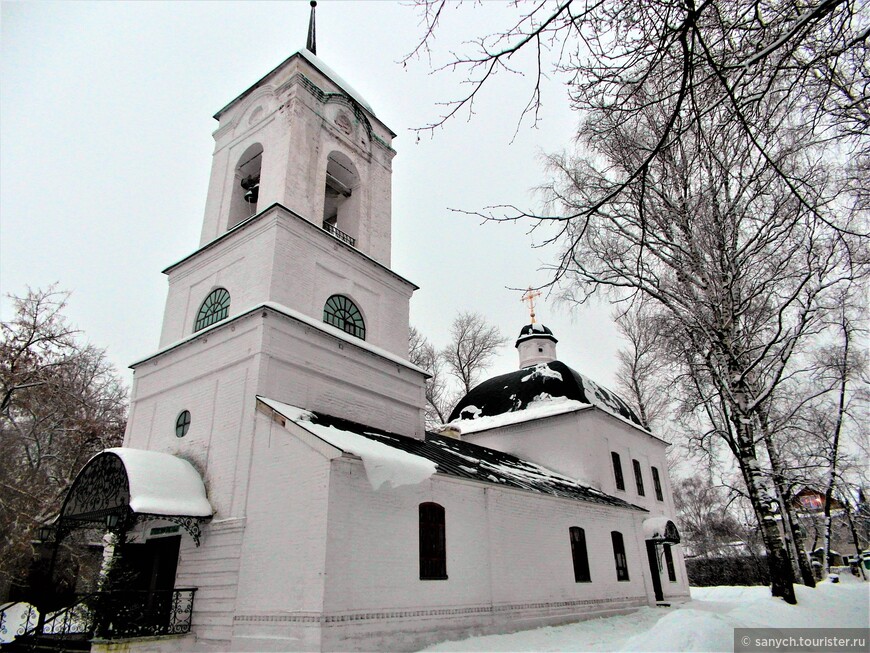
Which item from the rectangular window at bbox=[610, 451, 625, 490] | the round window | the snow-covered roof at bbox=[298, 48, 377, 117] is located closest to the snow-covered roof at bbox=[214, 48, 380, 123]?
the snow-covered roof at bbox=[298, 48, 377, 117]

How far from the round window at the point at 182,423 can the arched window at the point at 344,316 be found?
155 inches

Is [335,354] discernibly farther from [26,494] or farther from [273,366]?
[26,494]

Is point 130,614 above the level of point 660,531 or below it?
below

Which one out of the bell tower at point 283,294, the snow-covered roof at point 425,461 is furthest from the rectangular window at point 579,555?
the bell tower at point 283,294

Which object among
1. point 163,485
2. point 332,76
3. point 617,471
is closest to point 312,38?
point 332,76

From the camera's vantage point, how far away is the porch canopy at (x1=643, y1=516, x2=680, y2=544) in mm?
19234

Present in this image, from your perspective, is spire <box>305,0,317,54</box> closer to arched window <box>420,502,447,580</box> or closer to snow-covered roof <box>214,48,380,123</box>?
snow-covered roof <box>214,48,380,123</box>

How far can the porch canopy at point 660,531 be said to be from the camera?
63.1 feet

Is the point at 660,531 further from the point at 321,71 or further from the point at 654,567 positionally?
the point at 321,71

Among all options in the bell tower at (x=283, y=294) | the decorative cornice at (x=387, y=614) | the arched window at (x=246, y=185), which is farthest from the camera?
the arched window at (x=246, y=185)

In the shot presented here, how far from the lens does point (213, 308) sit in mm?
14445

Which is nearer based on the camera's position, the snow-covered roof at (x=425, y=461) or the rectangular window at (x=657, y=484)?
the snow-covered roof at (x=425, y=461)

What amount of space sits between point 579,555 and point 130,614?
37.1 feet

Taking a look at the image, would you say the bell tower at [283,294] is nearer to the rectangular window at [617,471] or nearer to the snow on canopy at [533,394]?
the snow on canopy at [533,394]
